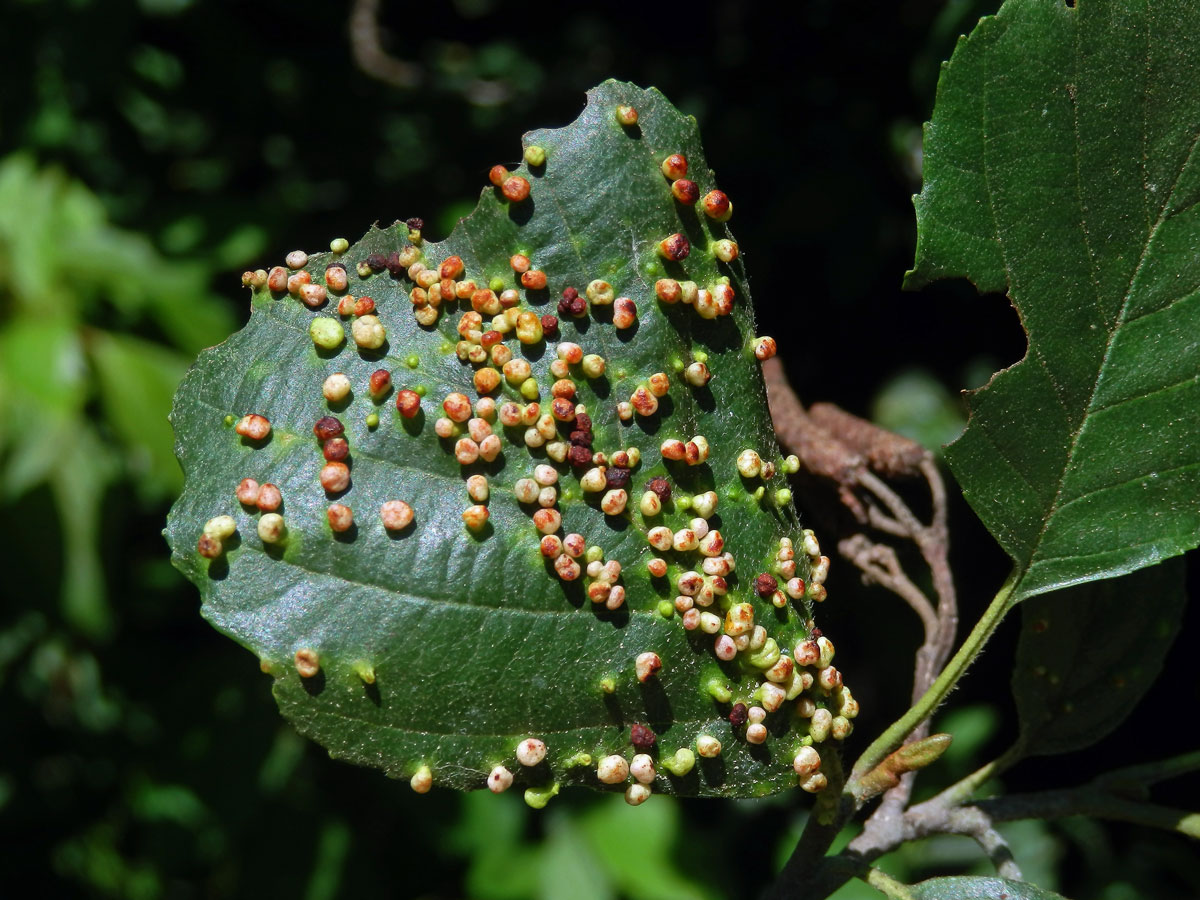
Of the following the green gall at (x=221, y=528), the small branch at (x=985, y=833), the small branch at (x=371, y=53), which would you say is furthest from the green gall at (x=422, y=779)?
the small branch at (x=371, y=53)

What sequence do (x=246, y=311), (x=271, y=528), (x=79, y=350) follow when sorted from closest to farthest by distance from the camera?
(x=271, y=528)
(x=79, y=350)
(x=246, y=311)

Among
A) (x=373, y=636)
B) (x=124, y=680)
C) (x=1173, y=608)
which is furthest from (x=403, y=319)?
(x=124, y=680)

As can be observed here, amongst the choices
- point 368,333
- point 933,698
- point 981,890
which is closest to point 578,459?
point 368,333

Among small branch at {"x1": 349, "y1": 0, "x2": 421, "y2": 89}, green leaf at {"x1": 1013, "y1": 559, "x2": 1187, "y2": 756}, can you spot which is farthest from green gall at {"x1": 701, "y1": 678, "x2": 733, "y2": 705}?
small branch at {"x1": 349, "y1": 0, "x2": 421, "y2": 89}

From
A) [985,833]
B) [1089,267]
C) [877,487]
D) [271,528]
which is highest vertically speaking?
[1089,267]

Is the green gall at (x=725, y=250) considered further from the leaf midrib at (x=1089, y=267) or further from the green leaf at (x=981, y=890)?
the green leaf at (x=981, y=890)

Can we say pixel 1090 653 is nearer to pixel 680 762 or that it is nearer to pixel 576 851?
pixel 680 762
